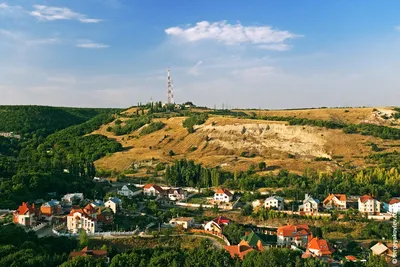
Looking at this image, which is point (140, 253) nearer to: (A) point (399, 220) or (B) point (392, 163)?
(A) point (399, 220)

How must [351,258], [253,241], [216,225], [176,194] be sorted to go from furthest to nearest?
1. [176,194]
2. [216,225]
3. [253,241]
4. [351,258]

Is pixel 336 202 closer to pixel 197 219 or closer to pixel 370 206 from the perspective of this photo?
pixel 370 206

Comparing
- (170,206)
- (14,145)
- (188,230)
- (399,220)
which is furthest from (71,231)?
(14,145)

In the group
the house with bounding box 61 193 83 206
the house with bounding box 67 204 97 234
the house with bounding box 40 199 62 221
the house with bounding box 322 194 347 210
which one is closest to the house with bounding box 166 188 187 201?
the house with bounding box 61 193 83 206

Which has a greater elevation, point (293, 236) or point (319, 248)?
point (319, 248)

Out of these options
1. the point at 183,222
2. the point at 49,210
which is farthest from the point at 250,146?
the point at 49,210

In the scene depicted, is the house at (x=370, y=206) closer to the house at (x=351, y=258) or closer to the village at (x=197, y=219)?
the village at (x=197, y=219)

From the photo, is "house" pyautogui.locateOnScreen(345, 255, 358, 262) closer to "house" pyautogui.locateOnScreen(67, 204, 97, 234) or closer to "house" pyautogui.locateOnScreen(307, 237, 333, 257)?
"house" pyautogui.locateOnScreen(307, 237, 333, 257)
